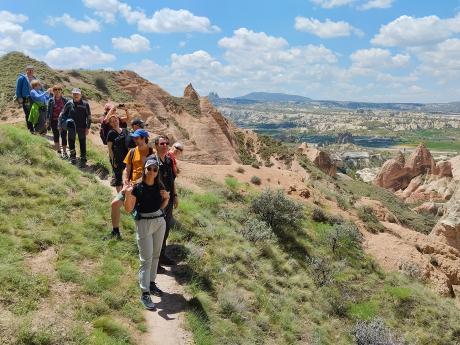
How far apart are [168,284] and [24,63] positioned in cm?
3285

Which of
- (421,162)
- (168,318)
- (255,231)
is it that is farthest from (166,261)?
(421,162)

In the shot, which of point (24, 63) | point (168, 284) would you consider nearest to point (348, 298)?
point (168, 284)

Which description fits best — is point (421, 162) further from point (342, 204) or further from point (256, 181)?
point (256, 181)

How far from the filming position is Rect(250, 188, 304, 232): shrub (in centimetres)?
1582

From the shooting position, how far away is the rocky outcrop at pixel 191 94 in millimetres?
51853

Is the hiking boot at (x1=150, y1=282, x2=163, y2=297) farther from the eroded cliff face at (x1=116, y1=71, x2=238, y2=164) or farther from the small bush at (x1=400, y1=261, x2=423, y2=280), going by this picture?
the eroded cliff face at (x1=116, y1=71, x2=238, y2=164)

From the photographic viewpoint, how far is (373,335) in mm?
9930

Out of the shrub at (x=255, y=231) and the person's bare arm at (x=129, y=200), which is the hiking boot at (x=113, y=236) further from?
the shrub at (x=255, y=231)

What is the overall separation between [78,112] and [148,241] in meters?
6.48

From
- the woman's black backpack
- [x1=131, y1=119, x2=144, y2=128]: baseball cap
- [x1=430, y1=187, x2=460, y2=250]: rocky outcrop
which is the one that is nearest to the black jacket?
the woman's black backpack

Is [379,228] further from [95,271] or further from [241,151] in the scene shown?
[241,151]

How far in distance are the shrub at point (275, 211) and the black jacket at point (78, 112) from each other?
6.49 m

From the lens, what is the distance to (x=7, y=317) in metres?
6.00

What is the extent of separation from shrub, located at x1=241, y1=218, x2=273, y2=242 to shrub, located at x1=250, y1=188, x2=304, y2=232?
1.79 m
